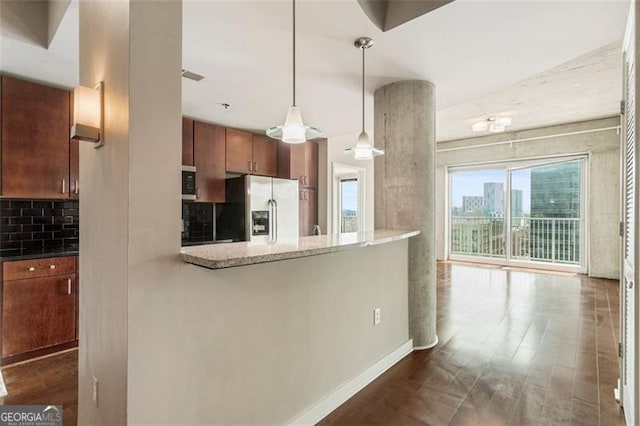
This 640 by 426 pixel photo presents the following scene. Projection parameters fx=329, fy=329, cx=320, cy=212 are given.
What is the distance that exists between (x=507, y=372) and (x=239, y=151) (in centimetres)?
406

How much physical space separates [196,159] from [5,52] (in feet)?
6.67

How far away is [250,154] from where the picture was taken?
493 cm

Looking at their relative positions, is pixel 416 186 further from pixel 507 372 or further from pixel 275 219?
pixel 275 219

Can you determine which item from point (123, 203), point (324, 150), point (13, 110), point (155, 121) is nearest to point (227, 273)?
point (123, 203)

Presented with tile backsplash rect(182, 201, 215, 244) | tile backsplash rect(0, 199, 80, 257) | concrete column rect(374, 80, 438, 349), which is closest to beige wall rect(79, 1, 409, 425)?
concrete column rect(374, 80, 438, 349)

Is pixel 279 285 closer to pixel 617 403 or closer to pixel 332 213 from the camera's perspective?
pixel 617 403

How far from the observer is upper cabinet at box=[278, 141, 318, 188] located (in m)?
5.18

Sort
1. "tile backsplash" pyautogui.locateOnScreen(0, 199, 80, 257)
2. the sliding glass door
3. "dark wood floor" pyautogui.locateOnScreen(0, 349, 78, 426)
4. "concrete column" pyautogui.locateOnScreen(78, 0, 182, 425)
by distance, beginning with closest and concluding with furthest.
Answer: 1. "concrete column" pyautogui.locateOnScreen(78, 0, 182, 425)
2. "dark wood floor" pyautogui.locateOnScreen(0, 349, 78, 426)
3. "tile backsplash" pyautogui.locateOnScreen(0, 199, 80, 257)
4. the sliding glass door

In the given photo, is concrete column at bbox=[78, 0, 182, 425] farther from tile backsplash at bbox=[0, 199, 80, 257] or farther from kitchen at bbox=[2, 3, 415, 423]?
tile backsplash at bbox=[0, 199, 80, 257]

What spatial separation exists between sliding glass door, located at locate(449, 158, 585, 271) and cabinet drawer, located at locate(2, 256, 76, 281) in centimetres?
721

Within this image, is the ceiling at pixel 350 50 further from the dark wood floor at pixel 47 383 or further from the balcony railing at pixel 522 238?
the balcony railing at pixel 522 238

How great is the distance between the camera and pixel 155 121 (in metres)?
1.34

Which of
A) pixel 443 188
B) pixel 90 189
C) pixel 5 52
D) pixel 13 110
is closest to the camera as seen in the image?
pixel 90 189

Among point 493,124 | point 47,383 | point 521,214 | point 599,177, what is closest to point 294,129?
point 47,383
